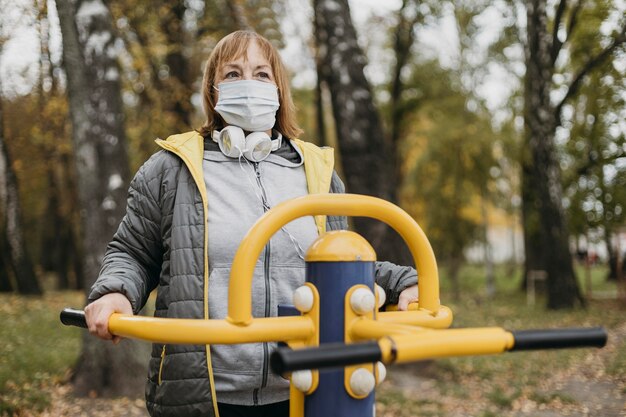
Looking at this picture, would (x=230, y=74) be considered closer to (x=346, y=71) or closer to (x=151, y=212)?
(x=151, y=212)

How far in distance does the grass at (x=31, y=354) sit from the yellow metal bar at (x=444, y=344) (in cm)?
510

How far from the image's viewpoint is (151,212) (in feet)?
6.75

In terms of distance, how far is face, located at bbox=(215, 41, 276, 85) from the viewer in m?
2.19

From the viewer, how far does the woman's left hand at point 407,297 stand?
1.84m

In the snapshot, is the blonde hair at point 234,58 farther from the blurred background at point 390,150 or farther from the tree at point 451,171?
the tree at point 451,171

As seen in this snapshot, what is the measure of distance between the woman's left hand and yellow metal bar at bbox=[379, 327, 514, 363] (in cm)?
57

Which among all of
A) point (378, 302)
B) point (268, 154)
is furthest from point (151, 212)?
point (378, 302)

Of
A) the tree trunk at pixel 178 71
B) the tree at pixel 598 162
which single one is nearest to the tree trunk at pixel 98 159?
the tree trunk at pixel 178 71

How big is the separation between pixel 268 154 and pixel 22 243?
13.0m

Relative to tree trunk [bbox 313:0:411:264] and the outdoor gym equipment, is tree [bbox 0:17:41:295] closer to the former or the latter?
tree trunk [bbox 313:0:411:264]

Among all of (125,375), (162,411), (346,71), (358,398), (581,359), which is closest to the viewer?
(358,398)

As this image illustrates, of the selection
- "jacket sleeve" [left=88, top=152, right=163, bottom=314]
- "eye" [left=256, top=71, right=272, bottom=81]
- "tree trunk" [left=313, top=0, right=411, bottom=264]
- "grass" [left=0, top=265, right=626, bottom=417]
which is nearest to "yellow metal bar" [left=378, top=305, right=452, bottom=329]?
"jacket sleeve" [left=88, top=152, right=163, bottom=314]

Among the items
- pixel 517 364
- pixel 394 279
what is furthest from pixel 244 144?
pixel 517 364

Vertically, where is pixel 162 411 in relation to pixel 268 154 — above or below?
below
